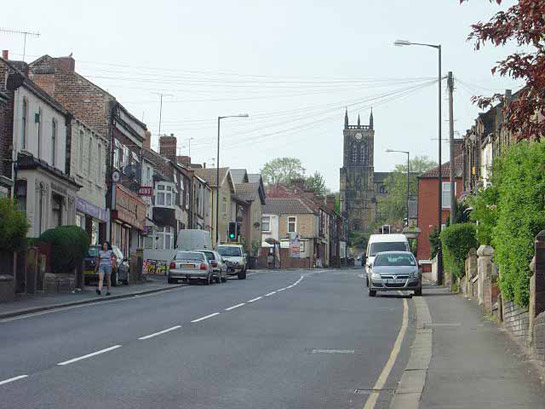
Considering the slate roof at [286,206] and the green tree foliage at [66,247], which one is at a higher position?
the slate roof at [286,206]

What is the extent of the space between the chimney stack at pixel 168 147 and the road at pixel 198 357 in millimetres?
45233

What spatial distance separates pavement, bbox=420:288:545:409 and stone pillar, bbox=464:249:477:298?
976 cm

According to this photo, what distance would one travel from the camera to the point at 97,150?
51.2 metres

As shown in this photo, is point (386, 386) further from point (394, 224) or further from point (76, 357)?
point (394, 224)

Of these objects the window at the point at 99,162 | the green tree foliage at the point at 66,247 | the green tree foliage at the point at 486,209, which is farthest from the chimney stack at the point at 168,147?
the green tree foliage at the point at 486,209

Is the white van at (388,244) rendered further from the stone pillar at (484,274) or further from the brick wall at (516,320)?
the brick wall at (516,320)

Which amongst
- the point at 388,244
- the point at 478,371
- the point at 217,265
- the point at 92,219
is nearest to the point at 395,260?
the point at 388,244

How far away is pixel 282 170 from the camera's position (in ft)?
495

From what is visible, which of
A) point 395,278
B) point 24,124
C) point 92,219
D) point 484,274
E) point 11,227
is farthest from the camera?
point 92,219

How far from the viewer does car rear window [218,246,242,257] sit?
56.9m

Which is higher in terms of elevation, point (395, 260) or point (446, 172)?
point (446, 172)

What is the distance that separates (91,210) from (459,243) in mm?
19881

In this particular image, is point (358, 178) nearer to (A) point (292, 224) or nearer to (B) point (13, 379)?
(A) point (292, 224)

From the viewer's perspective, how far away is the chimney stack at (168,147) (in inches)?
2854
